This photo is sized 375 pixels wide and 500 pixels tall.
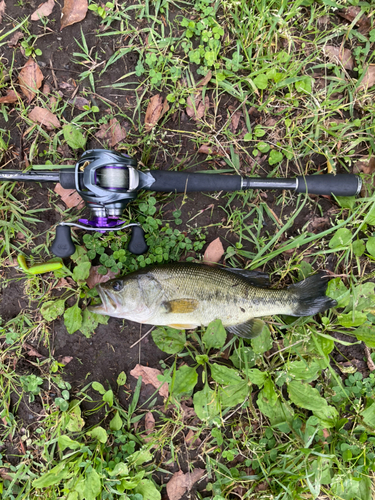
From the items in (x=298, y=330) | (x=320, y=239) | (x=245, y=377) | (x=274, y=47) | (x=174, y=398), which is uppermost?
(x=274, y=47)

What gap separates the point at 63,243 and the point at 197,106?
1836 millimetres

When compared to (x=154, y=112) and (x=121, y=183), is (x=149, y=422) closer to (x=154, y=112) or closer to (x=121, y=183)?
(x=121, y=183)

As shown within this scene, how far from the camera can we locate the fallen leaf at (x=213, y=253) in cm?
315

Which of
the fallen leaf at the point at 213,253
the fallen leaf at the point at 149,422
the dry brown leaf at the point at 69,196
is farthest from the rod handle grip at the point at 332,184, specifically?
the fallen leaf at the point at 149,422

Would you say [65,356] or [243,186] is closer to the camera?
[243,186]

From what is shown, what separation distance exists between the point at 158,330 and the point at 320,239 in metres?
1.83

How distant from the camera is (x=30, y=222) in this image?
10.5 ft

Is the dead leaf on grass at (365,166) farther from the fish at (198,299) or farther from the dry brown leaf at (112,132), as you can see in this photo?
the dry brown leaf at (112,132)

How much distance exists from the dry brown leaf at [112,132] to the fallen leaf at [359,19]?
2.43 meters

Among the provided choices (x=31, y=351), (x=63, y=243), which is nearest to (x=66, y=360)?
(x=31, y=351)

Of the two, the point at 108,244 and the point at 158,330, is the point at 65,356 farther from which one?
the point at 108,244

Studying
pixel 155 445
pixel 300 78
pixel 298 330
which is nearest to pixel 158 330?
pixel 155 445

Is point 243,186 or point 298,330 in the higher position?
point 243,186

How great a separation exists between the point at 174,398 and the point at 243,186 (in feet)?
6.95
